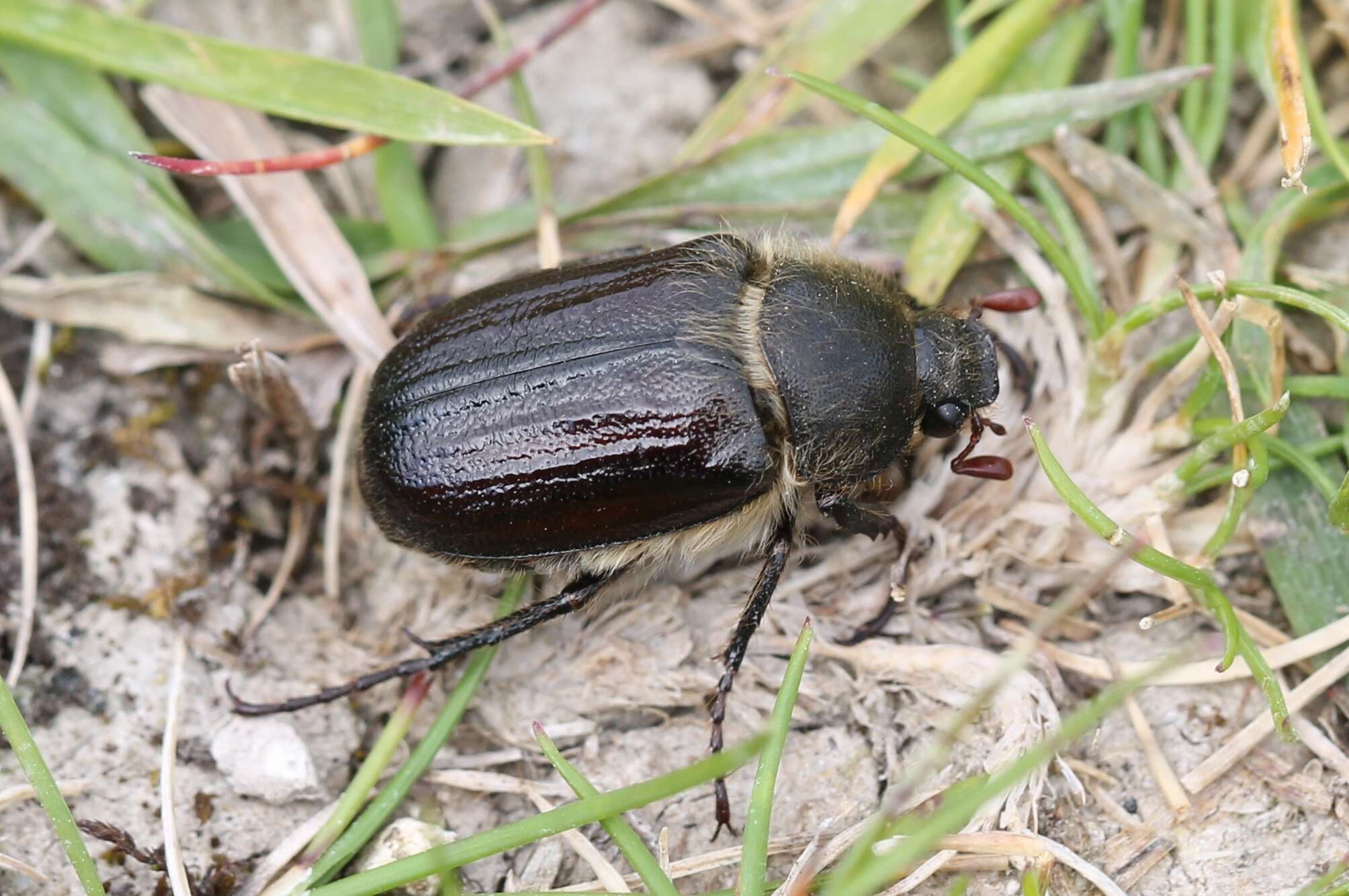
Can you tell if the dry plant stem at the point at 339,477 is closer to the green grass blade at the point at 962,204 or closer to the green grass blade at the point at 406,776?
the green grass blade at the point at 406,776

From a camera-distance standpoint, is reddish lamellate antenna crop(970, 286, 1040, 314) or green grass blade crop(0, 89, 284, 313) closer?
reddish lamellate antenna crop(970, 286, 1040, 314)

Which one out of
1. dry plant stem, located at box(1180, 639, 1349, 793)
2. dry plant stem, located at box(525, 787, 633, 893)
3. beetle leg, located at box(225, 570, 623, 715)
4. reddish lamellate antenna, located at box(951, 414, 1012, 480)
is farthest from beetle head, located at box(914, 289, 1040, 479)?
dry plant stem, located at box(525, 787, 633, 893)

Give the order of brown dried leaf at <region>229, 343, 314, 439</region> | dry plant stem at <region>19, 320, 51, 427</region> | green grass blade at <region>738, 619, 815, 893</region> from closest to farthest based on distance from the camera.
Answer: green grass blade at <region>738, 619, 815, 893</region>
brown dried leaf at <region>229, 343, 314, 439</region>
dry plant stem at <region>19, 320, 51, 427</region>

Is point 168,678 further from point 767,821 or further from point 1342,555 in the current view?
point 1342,555

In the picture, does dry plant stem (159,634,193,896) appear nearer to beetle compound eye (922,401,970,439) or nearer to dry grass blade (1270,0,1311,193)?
beetle compound eye (922,401,970,439)

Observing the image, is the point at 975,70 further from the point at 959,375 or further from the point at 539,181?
the point at 539,181

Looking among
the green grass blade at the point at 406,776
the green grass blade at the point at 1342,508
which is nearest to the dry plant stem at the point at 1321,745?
the green grass blade at the point at 1342,508

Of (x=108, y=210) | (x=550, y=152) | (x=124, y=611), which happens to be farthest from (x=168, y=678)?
(x=550, y=152)
